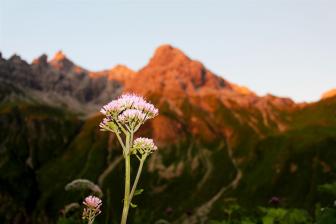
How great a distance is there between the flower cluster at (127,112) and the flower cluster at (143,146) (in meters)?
0.28

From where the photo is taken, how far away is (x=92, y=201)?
862 cm

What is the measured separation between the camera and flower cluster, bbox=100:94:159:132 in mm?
8234

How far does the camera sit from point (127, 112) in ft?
27.1

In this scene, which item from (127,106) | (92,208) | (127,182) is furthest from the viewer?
(92,208)

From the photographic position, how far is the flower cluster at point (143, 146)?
8.12m

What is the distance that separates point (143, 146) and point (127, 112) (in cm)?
69

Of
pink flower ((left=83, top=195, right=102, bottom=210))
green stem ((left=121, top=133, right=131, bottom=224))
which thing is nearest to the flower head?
green stem ((left=121, top=133, right=131, bottom=224))

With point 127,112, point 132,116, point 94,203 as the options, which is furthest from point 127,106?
point 94,203

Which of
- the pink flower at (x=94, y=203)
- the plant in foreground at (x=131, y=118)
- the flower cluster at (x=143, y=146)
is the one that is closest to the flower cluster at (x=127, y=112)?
the plant in foreground at (x=131, y=118)

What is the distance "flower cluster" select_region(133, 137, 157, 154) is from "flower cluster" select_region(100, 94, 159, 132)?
0.28 metres

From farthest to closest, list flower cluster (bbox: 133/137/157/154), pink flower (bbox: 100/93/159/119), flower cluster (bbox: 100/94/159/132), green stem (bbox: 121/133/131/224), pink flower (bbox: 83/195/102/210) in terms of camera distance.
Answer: pink flower (bbox: 83/195/102/210), pink flower (bbox: 100/93/159/119), flower cluster (bbox: 100/94/159/132), flower cluster (bbox: 133/137/157/154), green stem (bbox: 121/133/131/224)

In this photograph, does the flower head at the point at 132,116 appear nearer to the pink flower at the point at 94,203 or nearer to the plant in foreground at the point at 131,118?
the plant in foreground at the point at 131,118

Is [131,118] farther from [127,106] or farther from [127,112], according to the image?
[127,106]

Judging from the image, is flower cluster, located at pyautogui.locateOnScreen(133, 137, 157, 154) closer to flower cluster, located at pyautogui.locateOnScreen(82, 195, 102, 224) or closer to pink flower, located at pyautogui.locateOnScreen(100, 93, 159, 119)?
pink flower, located at pyautogui.locateOnScreen(100, 93, 159, 119)
